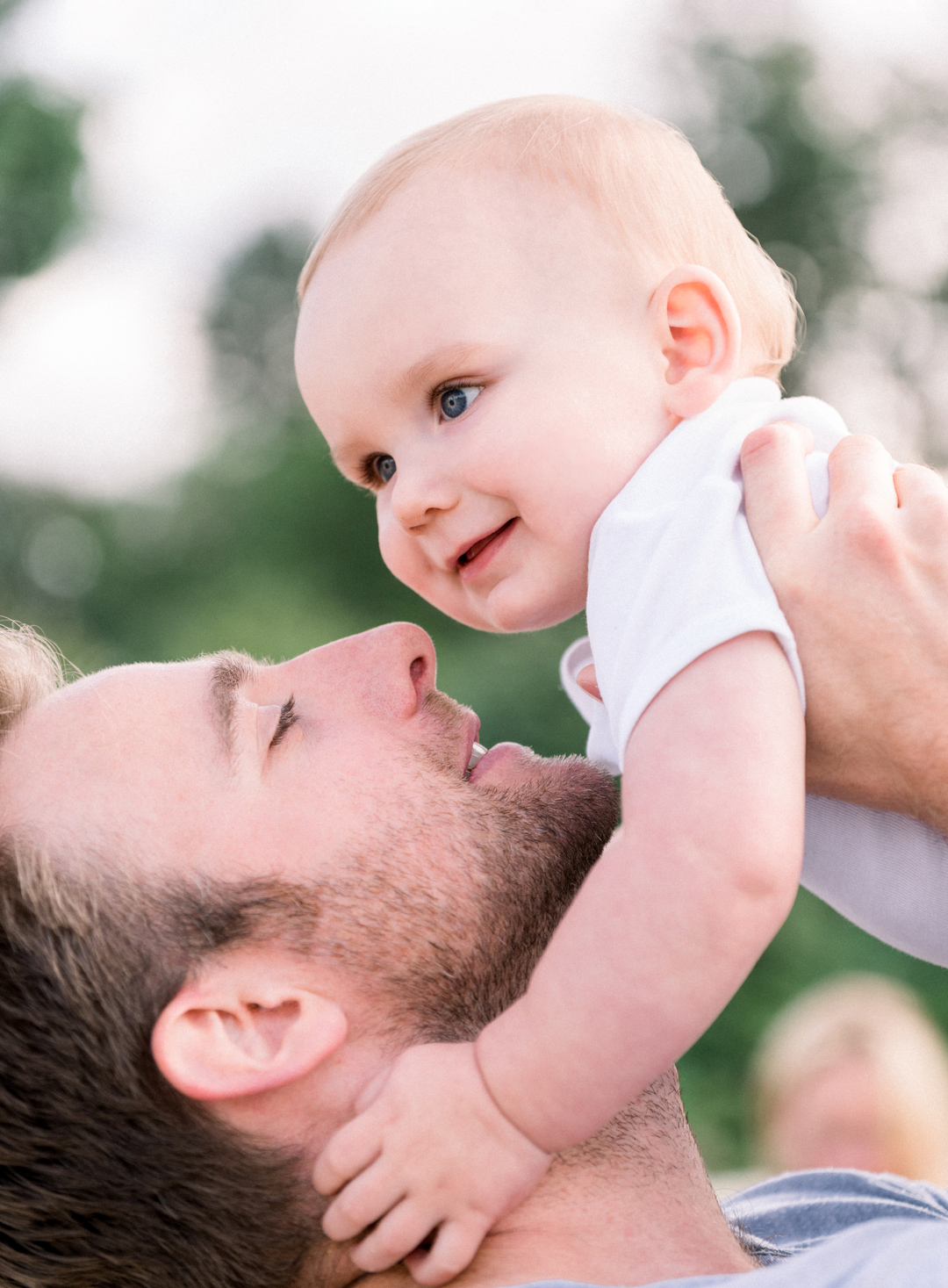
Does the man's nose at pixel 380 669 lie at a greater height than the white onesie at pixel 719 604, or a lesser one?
lesser

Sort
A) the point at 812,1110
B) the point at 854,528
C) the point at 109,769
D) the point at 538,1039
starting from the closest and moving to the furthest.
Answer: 1. the point at 538,1039
2. the point at 854,528
3. the point at 109,769
4. the point at 812,1110

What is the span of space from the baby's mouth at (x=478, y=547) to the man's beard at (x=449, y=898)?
348 millimetres

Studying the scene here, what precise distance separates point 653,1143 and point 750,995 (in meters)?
6.41

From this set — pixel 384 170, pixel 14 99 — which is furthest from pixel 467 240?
pixel 14 99

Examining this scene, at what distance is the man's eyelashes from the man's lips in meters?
0.40

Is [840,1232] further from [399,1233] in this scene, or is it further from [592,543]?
[592,543]

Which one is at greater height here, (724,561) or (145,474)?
(724,561)

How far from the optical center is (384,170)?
6.08 ft

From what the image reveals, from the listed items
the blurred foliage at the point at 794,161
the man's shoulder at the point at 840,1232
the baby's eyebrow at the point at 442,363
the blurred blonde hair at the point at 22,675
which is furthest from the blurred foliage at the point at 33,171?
the man's shoulder at the point at 840,1232

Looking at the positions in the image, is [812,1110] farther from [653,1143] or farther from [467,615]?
[467,615]

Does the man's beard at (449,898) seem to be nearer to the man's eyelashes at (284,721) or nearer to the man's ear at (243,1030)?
the man's ear at (243,1030)

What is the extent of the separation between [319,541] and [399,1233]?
11.0 metres

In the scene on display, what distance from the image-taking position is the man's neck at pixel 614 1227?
1.57 metres

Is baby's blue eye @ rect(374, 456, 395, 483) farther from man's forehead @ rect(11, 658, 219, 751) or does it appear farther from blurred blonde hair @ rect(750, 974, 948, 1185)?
blurred blonde hair @ rect(750, 974, 948, 1185)
